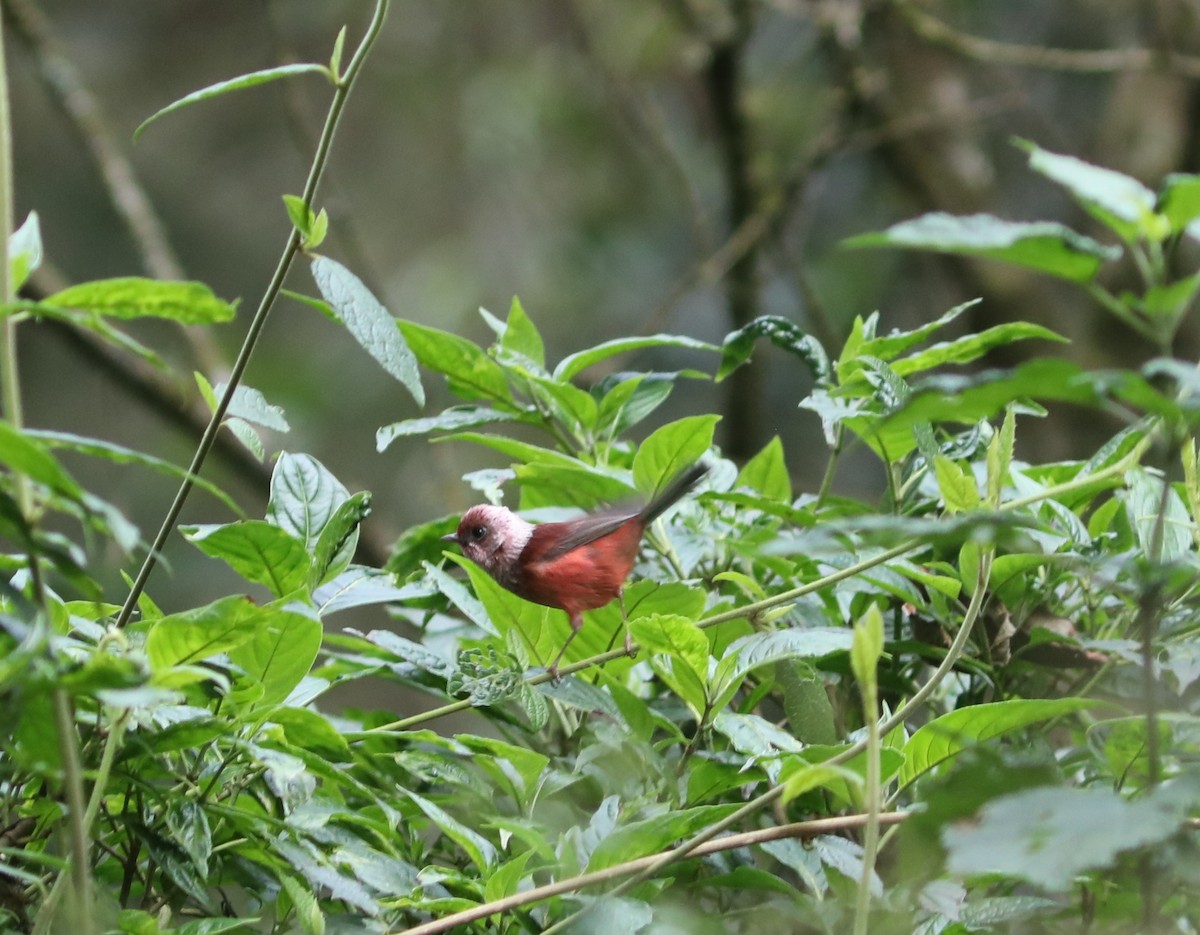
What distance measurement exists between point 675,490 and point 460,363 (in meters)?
0.28

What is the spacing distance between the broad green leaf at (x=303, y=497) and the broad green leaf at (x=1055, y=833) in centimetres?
69

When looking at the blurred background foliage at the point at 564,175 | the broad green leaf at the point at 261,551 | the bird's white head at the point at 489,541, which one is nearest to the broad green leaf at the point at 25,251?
the broad green leaf at the point at 261,551

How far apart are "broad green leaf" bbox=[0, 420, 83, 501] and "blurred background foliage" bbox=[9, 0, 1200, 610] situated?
9.44 ft

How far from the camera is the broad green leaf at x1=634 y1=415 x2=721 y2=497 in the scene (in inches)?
49.6

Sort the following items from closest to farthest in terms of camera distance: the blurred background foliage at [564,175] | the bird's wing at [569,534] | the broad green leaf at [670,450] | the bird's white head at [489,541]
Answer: the broad green leaf at [670,450], the bird's wing at [569,534], the bird's white head at [489,541], the blurred background foliage at [564,175]

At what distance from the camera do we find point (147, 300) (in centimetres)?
77

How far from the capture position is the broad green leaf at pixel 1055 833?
23.3 inches

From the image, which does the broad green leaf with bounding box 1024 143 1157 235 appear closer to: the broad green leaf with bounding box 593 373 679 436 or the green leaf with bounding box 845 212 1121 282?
the green leaf with bounding box 845 212 1121 282

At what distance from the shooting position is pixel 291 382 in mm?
5141

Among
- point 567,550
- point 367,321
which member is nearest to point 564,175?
point 567,550

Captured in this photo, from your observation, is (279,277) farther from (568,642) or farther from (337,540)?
(568,642)

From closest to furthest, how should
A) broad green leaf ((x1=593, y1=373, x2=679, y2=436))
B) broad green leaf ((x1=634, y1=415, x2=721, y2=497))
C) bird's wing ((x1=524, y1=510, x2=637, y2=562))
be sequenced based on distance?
1. broad green leaf ((x1=634, y1=415, x2=721, y2=497))
2. broad green leaf ((x1=593, y1=373, x2=679, y2=436))
3. bird's wing ((x1=524, y1=510, x2=637, y2=562))

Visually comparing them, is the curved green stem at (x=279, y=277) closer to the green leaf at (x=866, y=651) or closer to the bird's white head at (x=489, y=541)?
the green leaf at (x=866, y=651)

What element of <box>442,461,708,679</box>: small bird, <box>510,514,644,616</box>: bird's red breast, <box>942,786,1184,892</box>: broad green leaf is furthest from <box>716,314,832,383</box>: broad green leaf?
<box>942,786,1184,892</box>: broad green leaf
